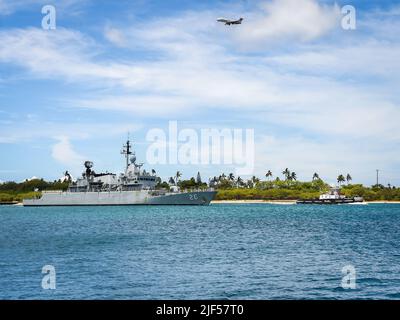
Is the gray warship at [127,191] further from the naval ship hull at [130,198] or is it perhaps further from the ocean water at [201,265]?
the ocean water at [201,265]

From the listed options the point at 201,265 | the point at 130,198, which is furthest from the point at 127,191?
the point at 201,265

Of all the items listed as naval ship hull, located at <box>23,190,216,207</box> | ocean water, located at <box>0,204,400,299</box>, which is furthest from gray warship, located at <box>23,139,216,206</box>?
ocean water, located at <box>0,204,400,299</box>

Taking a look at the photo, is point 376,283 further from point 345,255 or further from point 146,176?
point 146,176

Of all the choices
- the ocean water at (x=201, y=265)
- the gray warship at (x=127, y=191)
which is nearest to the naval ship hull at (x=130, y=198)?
the gray warship at (x=127, y=191)

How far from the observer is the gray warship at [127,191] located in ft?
557

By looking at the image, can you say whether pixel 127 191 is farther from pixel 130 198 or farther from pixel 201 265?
pixel 201 265

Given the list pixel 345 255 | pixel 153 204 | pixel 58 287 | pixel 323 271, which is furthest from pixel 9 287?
pixel 153 204

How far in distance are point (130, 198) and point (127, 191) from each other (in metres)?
2.56

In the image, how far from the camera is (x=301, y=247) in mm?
53812
